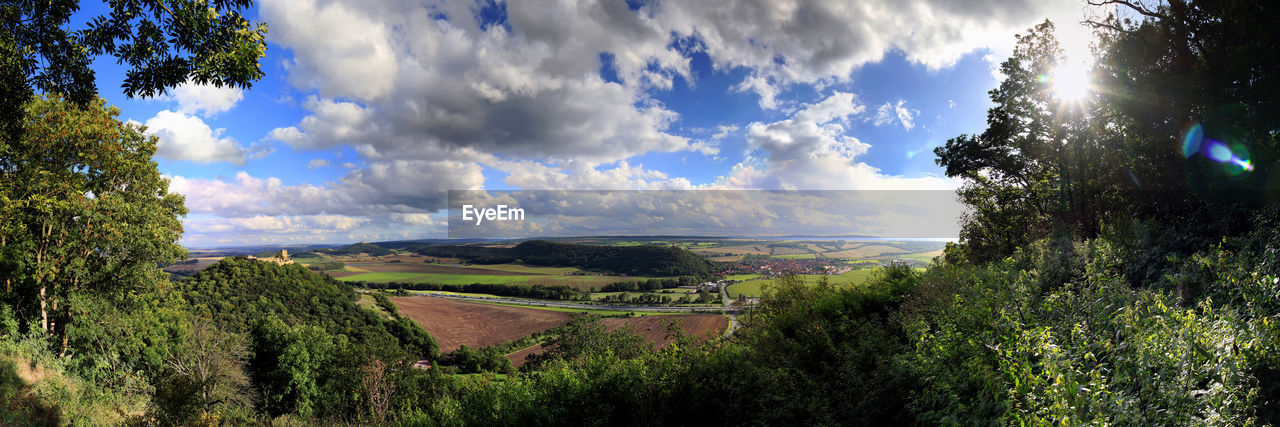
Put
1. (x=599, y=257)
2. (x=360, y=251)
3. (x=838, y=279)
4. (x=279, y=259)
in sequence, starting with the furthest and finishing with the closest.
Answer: (x=360, y=251) < (x=599, y=257) < (x=279, y=259) < (x=838, y=279)

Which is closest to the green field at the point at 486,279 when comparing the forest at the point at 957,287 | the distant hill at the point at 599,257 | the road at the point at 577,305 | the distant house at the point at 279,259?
the distant hill at the point at 599,257

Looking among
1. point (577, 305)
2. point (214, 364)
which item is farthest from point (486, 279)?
point (214, 364)

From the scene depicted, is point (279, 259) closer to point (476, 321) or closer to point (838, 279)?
point (476, 321)

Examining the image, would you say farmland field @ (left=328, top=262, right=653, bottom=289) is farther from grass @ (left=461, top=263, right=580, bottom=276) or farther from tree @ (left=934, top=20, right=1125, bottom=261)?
tree @ (left=934, top=20, right=1125, bottom=261)

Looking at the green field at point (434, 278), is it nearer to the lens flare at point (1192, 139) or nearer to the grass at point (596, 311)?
the grass at point (596, 311)

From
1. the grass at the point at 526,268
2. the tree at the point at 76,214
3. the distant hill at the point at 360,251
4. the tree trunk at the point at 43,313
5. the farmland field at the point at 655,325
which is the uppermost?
the tree at the point at 76,214

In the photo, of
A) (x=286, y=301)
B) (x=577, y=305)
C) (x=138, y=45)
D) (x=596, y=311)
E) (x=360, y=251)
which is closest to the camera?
(x=138, y=45)

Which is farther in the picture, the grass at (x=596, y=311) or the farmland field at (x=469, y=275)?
the farmland field at (x=469, y=275)
